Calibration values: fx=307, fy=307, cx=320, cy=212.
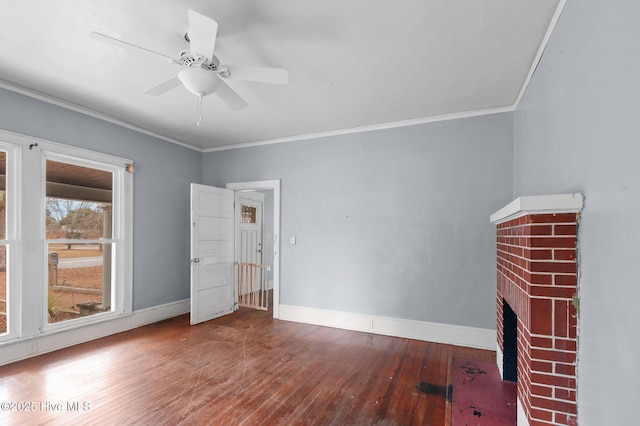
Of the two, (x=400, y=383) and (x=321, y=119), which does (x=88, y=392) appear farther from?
(x=321, y=119)

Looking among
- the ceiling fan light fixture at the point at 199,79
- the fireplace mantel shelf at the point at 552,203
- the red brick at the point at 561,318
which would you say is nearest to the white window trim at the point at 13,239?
the ceiling fan light fixture at the point at 199,79

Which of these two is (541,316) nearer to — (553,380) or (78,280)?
(553,380)

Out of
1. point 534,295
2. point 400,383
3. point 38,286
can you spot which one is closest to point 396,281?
point 400,383

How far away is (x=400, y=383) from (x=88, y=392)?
2601mm

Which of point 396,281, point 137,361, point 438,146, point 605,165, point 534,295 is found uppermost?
point 438,146

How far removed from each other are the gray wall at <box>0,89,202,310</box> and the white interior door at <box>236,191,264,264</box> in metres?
1.10

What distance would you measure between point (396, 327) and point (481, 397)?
1.51 meters

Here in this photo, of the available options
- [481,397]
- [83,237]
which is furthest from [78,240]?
[481,397]

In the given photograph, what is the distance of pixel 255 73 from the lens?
204cm

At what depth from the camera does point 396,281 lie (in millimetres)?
3873

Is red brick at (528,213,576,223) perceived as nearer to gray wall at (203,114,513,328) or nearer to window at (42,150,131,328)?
gray wall at (203,114,513,328)

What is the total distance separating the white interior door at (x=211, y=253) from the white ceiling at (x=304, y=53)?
4.34 ft

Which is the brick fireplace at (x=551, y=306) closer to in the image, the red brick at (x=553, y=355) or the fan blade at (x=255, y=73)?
the red brick at (x=553, y=355)

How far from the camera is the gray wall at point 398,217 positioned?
Answer: 350 cm
